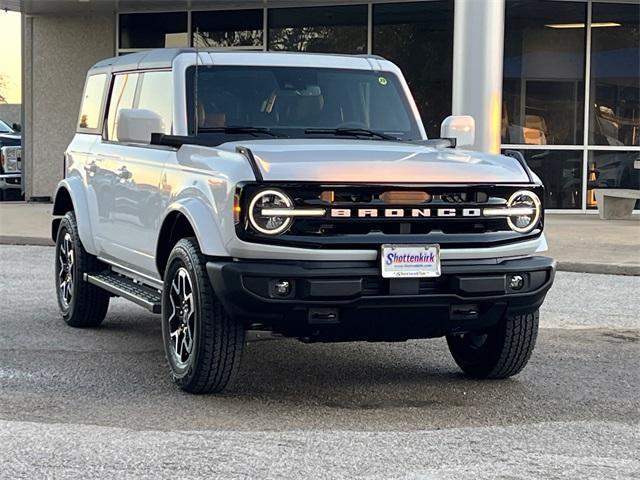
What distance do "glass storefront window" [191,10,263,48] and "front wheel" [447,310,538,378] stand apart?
47.6 ft

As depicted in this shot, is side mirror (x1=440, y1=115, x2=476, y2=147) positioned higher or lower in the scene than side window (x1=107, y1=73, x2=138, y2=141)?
lower

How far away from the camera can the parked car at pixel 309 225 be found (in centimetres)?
579

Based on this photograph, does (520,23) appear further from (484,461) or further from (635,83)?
(484,461)

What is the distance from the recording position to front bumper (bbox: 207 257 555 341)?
572 cm

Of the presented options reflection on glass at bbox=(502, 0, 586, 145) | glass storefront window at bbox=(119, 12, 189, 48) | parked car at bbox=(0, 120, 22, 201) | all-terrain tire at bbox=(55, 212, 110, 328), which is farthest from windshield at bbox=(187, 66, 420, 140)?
parked car at bbox=(0, 120, 22, 201)

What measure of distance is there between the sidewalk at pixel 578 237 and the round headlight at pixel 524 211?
6.27 metres

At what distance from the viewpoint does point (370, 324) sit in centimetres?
593

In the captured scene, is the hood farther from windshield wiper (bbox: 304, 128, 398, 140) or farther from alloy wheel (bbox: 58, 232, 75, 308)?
alloy wheel (bbox: 58, 232, 75, 308)

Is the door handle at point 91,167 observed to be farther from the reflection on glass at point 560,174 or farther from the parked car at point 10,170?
the parked car at point 10,170

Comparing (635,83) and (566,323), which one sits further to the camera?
(635,83)

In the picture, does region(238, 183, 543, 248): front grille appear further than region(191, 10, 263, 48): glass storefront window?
No

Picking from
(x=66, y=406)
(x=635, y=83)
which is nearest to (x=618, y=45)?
(x=635, y=83)

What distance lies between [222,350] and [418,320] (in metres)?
1.03

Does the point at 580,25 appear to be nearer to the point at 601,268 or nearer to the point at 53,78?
the point at 601,268
